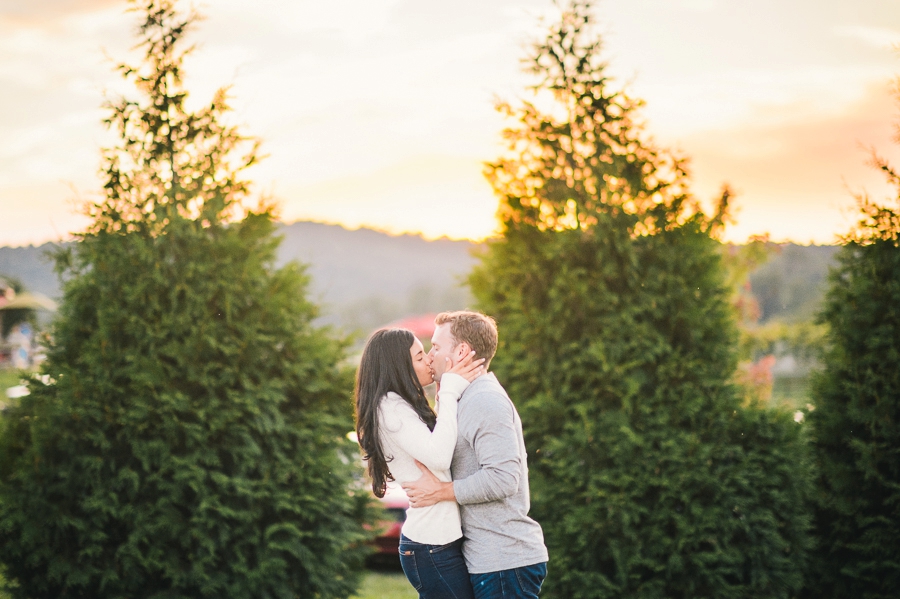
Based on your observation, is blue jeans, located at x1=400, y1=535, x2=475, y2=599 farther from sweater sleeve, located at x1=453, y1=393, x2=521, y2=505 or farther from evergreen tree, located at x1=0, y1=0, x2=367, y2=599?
evergreen tree, located at x1=0, y1=0, x2=367, y2=599

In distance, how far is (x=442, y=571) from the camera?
3016mm

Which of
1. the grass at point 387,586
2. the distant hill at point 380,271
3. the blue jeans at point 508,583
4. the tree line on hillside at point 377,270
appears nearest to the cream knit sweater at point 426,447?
the blue jeans at point 508,583

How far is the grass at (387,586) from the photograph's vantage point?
8070mm

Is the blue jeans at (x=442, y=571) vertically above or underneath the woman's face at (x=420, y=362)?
underneath

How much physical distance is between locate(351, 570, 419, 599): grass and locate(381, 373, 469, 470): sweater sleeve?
505cm

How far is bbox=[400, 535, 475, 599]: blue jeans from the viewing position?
119 inches

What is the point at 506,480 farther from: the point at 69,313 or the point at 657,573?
the point at 69,313

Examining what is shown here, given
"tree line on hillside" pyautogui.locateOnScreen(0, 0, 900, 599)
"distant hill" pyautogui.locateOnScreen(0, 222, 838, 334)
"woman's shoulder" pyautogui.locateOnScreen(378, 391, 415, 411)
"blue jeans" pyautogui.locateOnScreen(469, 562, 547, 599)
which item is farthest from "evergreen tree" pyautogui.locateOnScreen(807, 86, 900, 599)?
"distant hill" pyautogui.locateOnScreen(0, 222, 838, 334)

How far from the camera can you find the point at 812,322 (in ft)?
19.9

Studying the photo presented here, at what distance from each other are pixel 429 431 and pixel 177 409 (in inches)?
114

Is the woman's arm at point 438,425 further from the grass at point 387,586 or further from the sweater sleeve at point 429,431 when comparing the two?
the grass at point 387,586

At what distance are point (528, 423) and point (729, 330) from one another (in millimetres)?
1727

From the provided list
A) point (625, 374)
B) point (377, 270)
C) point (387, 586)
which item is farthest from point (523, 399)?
point (377, 270)

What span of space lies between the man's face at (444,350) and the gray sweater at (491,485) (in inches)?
5.6
